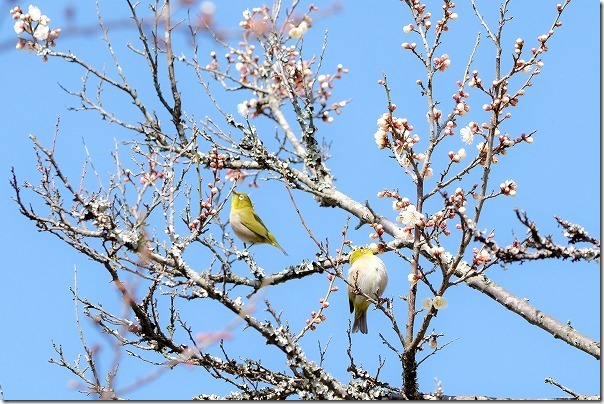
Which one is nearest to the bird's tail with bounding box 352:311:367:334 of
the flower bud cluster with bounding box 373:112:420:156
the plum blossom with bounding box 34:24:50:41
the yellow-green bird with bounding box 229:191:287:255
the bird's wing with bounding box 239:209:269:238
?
the yellow-green bird with bounding box 229:191:287:255

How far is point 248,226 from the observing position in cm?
945

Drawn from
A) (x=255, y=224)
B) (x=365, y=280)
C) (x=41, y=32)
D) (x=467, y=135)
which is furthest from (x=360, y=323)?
(x=41, y=32)

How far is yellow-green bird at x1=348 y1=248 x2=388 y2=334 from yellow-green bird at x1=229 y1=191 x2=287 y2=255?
6.21 feet

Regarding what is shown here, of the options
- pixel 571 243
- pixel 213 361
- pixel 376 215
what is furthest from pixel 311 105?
pixel 571 243

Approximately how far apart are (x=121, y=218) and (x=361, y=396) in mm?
2306

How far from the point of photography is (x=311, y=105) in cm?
850

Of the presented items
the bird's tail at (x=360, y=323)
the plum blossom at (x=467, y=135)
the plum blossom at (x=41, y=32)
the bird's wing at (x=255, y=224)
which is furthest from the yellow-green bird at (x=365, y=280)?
the plum blossom at (x=41, y=32)

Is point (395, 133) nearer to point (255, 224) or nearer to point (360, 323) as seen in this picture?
point (360, 323)

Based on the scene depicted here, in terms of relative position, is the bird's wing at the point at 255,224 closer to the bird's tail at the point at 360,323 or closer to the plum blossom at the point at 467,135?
the bird's tail at the point at 360,323

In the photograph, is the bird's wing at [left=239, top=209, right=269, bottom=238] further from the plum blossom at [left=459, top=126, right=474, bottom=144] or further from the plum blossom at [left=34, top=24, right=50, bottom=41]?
the plum blossom at [left=459, top=126, right=474, bottom=144]

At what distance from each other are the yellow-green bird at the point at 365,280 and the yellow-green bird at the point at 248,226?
6.21 ft

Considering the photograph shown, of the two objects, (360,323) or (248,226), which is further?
(248,226)

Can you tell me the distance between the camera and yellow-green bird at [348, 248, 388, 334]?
7.23 meters

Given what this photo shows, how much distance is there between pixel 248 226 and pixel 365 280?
2611 millimetres
